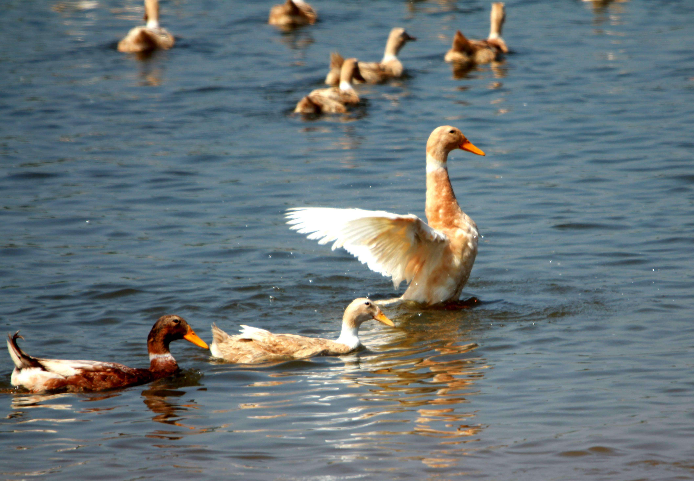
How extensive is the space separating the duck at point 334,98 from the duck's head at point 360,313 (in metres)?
7.87

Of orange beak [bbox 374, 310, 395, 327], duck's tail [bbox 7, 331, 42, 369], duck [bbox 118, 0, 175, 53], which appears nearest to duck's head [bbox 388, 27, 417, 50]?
duck [bbox 118, 0, 175, 53]

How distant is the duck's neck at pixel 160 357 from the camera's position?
23.4 feet

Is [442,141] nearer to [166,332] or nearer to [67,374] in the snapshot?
[166,332]

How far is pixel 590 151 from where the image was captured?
13219 mm

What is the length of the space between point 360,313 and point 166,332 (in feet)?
4.92

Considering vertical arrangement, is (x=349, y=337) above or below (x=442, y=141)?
below

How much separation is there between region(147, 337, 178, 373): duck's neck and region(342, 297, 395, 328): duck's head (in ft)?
4.46

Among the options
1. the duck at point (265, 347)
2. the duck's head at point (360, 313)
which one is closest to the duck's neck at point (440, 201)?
the duck's head at point (360, 313)

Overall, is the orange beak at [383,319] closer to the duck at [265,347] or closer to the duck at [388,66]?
the duck at [265,347]

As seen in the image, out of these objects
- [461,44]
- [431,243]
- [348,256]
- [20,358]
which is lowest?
[348,256]

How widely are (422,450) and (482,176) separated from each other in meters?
7.27

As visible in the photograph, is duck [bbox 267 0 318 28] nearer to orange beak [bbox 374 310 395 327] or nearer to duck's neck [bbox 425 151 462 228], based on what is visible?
duck's neck [bbox 425 151 462 228]

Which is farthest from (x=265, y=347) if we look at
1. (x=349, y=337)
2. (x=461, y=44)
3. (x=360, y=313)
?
(x=461, y=44)

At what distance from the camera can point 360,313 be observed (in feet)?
25.5
